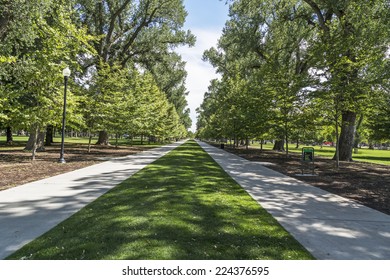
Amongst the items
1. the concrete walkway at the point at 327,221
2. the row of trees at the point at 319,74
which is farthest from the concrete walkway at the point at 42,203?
the row of trees at the point at 319,74

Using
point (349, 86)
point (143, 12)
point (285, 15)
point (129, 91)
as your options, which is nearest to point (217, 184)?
point (349, 86)

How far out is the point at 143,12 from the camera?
99.4 feet

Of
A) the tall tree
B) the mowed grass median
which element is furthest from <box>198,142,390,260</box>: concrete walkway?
the tall tree

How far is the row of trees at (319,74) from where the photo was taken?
47.4 feet

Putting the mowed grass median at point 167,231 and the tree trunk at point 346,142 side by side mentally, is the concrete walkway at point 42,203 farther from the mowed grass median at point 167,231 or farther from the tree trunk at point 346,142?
the tree trunk at point 346,142

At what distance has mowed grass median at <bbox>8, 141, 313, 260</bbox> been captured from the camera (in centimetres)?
382

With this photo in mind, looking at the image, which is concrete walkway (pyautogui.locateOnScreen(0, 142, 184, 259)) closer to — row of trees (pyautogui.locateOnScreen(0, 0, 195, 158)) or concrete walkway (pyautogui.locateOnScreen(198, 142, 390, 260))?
concrete walkway (pyautogui.locateOnScreen(198, 142, 390, 260))

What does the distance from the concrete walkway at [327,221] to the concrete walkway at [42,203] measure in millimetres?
4230

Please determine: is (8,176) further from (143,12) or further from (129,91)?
(143,12)

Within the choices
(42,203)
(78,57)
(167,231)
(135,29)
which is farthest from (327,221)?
(135,29)

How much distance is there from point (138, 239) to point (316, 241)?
2.80m

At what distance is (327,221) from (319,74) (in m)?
11.6

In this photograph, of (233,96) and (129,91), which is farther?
(233,96)

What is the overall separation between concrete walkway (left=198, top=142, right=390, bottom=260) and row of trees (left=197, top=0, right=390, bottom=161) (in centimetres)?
760
